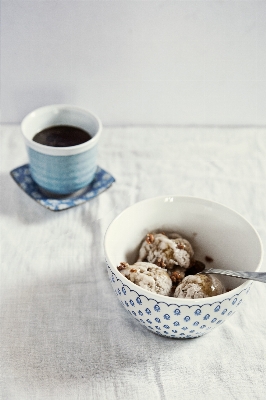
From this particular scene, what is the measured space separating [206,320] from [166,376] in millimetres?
93

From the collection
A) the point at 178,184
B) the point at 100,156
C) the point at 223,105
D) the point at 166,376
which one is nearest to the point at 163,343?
the point at 166,376

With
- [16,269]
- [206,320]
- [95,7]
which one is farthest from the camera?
[95,7]

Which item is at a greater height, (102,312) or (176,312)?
(176,312)

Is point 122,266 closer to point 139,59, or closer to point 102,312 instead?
point 102,312

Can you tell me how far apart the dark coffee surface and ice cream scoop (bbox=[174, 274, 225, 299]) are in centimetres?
40

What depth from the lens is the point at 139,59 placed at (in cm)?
99

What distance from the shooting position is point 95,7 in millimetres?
921

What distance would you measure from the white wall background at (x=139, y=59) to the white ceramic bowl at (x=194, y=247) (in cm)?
42

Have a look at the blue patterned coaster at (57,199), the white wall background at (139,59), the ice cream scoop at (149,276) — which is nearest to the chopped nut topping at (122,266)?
the ice cream scoop at (149,276)

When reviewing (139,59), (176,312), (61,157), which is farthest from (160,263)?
(139,59)

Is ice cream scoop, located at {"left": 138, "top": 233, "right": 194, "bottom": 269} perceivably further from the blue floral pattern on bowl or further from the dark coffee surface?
the dark coffee surface

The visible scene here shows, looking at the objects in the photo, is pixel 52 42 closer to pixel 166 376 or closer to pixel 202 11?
pixel 202 11

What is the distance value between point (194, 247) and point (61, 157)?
0.30 metres

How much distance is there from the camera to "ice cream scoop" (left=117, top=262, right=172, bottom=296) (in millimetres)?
597
